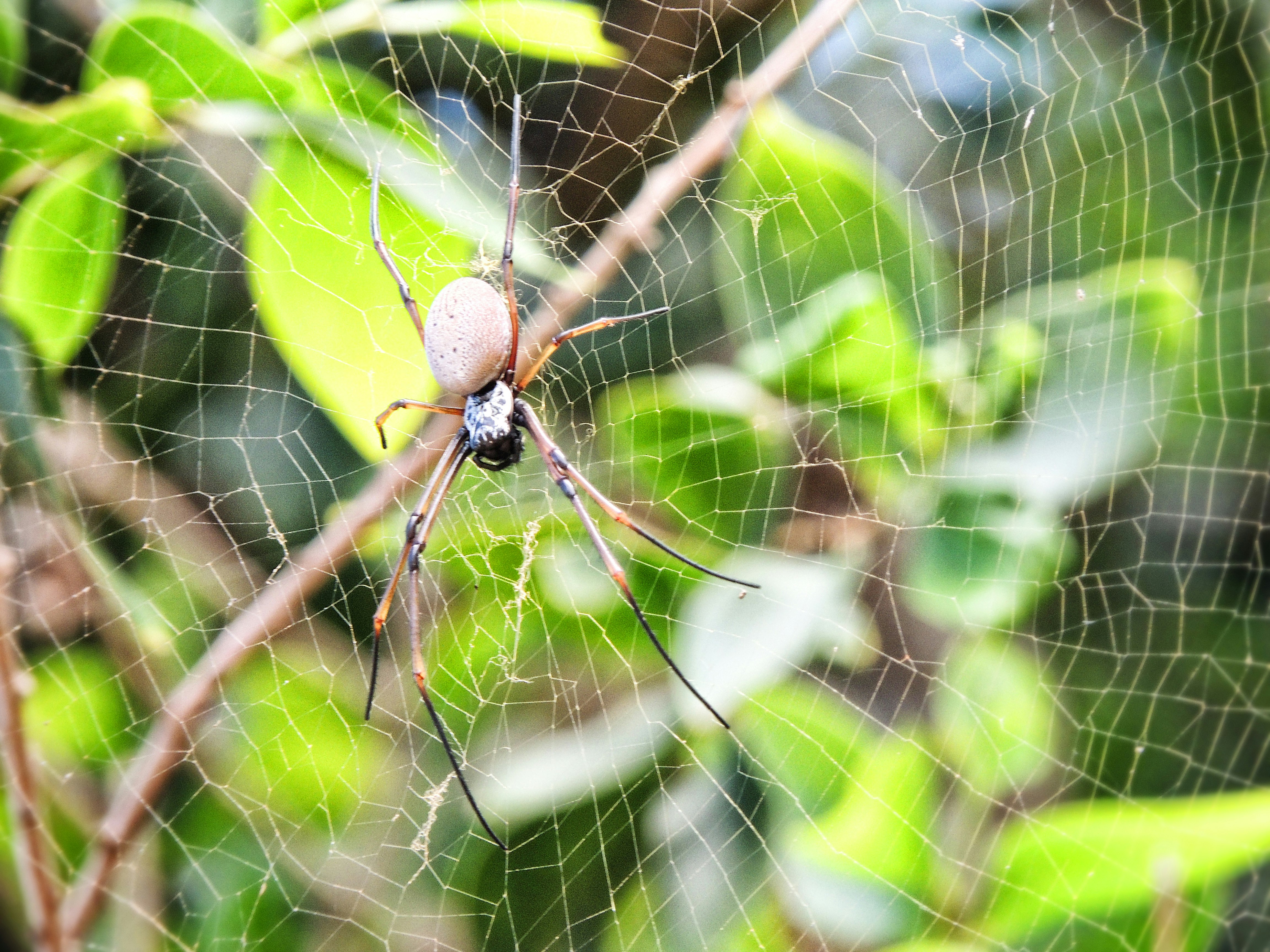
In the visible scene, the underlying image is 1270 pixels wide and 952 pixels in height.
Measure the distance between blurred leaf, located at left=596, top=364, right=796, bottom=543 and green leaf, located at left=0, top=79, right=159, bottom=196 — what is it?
342 millimetres

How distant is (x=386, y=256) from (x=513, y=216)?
0.09 meters

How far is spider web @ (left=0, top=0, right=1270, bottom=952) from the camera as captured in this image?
0.54 meters

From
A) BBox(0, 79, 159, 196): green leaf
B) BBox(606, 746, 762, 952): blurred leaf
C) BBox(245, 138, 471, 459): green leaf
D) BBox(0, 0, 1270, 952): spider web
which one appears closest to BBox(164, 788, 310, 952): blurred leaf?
BBox(0, 0, 1270, 952): spider web

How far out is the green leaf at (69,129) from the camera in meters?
0.44

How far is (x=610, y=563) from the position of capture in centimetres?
57

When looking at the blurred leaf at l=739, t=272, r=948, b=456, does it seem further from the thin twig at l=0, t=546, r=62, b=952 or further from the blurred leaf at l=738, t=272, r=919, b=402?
the thin twig at l=0, t=546, r=62, b=952

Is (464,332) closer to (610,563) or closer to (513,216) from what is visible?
(513,216)

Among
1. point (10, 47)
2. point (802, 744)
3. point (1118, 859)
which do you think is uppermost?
point (10, 47)

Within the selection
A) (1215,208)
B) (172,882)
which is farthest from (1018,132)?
(172,882)

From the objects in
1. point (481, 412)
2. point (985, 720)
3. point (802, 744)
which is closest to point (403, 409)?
point (481, 412)

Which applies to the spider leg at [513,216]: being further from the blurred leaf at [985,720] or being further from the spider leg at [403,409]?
the blurred leaf at [985,720]

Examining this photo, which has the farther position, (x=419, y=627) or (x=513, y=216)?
(x=419, y=627)

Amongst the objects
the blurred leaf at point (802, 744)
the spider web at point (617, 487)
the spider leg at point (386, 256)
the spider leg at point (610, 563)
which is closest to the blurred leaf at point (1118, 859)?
the spider web at point (617, 487)

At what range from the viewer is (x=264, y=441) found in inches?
26.2
